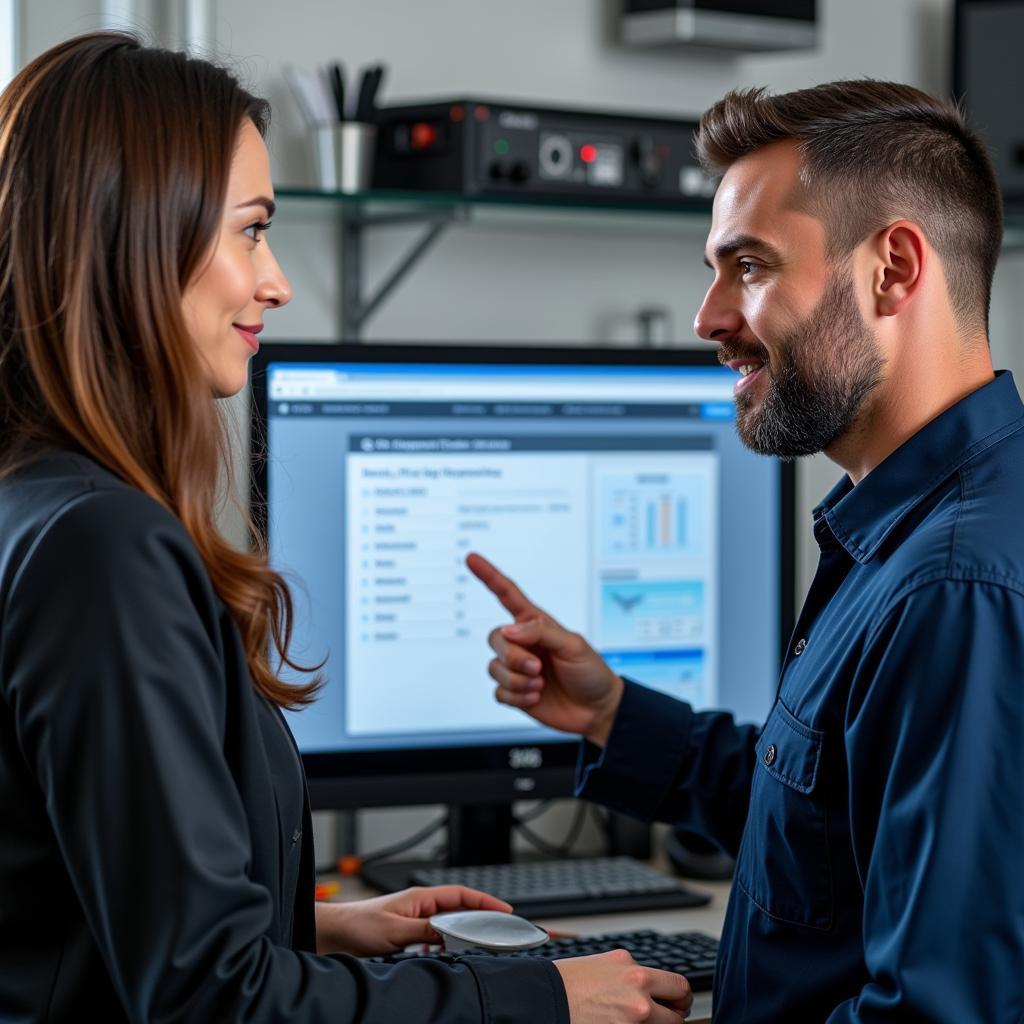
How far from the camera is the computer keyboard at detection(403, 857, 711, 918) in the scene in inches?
65.0

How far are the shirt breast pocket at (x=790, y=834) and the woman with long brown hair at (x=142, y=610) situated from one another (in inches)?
6.1

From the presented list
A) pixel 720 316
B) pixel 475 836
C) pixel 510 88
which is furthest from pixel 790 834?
pixel 510 88

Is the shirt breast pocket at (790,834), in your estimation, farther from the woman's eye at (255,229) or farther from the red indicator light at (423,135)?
the red indicator light at (423,135)

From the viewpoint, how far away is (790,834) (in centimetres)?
117

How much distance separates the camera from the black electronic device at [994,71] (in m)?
2.22

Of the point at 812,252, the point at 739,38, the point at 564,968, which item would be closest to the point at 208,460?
the point at 564,968

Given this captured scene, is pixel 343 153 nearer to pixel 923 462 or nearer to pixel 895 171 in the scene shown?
pixel 895 171

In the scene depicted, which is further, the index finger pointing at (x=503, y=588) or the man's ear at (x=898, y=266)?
the index finger pointing at (x=503, y=588)

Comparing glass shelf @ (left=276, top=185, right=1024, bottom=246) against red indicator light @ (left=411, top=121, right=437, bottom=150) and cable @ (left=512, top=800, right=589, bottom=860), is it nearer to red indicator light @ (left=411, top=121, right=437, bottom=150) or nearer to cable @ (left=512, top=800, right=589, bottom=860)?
red indicator light @ (left=411, top=121, right=437, bottom=150)

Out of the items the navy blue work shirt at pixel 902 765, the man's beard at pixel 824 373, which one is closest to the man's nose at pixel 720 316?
the man's beard at pixel 824 373

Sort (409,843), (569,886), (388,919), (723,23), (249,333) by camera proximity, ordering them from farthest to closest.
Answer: (723,23), (409,843), (569,886), (388,919), (249,333)

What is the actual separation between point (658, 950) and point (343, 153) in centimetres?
98

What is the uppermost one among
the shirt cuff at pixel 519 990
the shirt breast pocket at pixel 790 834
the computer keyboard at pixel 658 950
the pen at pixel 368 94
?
the pen at pixel 368 94

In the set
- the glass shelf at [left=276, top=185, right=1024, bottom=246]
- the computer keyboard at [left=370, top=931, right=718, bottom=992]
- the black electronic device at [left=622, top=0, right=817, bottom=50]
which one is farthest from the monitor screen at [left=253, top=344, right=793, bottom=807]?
the black electronic device at [left=622, top=0, right=817, bottom=50]
